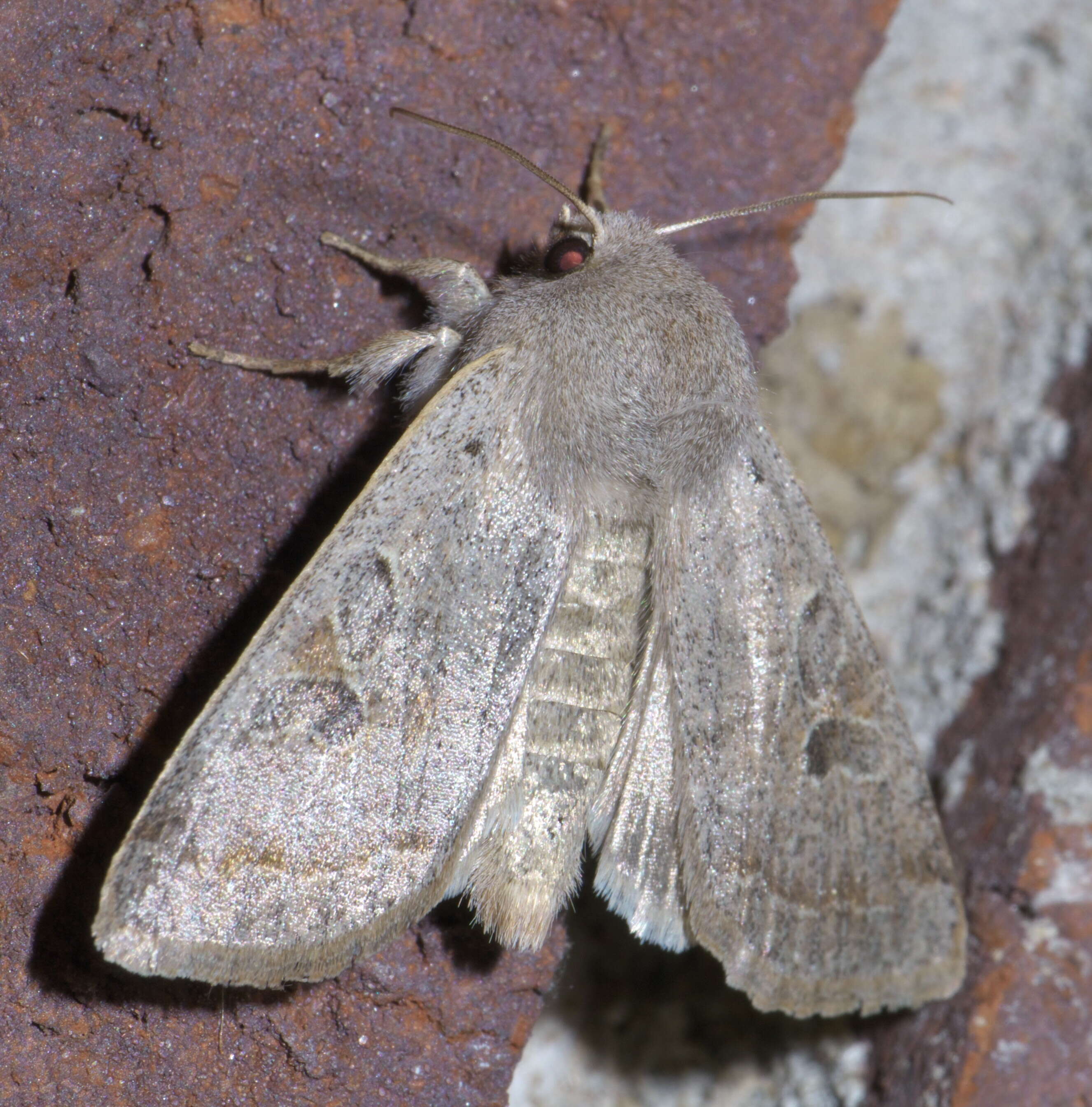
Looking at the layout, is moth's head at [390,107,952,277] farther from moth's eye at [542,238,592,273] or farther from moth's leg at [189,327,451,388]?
moth's leg at [189,327,451,388]

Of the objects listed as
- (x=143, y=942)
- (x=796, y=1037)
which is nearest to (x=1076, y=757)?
(x=796, y=1037)

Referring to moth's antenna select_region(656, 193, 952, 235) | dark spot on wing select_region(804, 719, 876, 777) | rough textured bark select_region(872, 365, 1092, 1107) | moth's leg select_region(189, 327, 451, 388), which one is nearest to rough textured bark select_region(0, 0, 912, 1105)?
moth's leg select_region(189, 327, 451, 388)

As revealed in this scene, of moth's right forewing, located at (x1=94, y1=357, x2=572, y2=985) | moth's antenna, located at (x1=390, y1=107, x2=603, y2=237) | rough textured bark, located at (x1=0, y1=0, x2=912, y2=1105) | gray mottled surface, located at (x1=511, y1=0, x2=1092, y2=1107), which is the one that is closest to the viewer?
moth's right forewing, located at (x1=94, y1=357, x2=572, y2=985)

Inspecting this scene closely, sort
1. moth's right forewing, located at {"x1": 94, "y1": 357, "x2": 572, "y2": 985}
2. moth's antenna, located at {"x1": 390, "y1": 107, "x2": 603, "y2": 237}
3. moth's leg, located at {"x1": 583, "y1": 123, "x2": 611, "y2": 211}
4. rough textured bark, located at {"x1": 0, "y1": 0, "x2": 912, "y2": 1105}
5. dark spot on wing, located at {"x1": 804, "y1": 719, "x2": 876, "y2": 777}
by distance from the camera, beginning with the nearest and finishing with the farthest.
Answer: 1. moth's right forewing, located at {"x1": 94, "y1": 357, "x2": 572, "y2": 985}
2. rough textured bark, located at {"x1": 0, "y1": 0, "x2": 912, "y2": 1105}
3. moth's antenna, located at {"x1": 390, "y1": 107, "x2": 603, "y2": 237}
4. dark spot on wing, located at {"x1": 804, "y1": 719, "x2": 876, "y2": 777}
5. moth's leg, located at {"x1": 583, "y1": 123, "x2": 611, "y2": 211}

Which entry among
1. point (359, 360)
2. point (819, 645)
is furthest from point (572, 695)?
point (359, 360)

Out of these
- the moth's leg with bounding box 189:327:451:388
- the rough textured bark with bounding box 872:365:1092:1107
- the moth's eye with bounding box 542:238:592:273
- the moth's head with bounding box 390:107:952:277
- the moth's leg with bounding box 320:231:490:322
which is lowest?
the rough textured bark with bounding box 872:365:1092:1107

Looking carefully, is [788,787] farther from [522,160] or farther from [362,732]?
[522,160]

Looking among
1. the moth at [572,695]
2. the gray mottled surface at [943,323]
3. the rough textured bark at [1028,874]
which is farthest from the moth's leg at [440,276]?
the rough textured bark at [1028,874]
